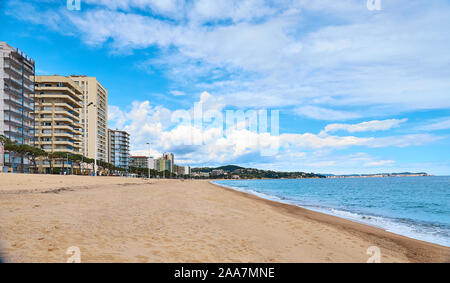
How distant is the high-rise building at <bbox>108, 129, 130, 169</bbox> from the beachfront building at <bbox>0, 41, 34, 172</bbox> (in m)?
89.2

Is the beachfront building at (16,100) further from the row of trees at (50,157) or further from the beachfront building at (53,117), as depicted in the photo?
the beachfront building at (53,117)

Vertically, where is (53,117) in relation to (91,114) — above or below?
below

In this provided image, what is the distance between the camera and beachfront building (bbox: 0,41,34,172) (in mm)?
71938

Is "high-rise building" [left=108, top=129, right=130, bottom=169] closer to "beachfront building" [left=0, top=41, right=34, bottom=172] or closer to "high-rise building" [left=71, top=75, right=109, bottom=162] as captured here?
"high-rise building" [left=71, top=75, right=109, bottom=162]

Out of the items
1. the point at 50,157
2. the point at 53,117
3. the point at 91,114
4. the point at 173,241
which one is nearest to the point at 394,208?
the point at 173,241

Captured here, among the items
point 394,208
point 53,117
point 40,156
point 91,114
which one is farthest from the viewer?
point 91,114

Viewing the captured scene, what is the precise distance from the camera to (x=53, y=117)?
9188cm

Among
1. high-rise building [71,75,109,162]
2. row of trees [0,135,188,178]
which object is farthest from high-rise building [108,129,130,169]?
row of trees [0,135,188,178]

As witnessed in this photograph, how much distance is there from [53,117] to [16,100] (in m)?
15.3

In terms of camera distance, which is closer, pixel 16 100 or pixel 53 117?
pixel 16 100

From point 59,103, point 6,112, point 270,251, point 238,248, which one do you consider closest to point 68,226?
point 238,248

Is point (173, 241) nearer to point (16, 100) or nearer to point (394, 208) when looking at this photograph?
point (394, 208)

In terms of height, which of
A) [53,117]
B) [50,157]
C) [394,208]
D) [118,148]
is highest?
[53,117]
